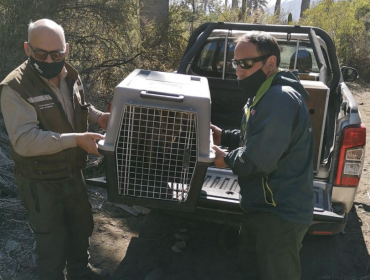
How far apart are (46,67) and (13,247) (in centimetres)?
168

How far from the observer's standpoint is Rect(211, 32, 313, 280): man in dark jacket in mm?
2211

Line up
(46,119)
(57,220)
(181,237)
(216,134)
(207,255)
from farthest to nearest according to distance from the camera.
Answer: (181,237) < (207,255) < (216,134) < (57,220) < (46,119)

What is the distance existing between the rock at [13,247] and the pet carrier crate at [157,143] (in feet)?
4.61

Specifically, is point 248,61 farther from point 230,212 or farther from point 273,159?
point 230,212

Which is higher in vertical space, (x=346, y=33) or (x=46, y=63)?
(x=46, y=63)

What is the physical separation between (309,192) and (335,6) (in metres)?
17.3

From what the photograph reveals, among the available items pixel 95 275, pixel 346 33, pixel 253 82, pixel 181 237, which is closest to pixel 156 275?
pixel 95 275

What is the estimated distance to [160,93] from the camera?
7.73ft

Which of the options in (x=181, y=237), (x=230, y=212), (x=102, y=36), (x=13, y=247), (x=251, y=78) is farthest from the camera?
(x=102, y=36)

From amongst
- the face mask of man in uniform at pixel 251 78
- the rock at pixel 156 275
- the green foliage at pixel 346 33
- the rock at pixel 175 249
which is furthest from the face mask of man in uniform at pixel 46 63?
the green foliage at pixel 346 33

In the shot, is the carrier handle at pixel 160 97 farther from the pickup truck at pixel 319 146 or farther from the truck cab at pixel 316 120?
the pickup truck at pixel 319 146

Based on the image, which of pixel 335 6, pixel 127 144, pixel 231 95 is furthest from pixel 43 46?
pixel 335 6

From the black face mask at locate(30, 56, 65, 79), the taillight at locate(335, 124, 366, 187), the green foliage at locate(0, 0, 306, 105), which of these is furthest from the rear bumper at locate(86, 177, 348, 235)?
the green foliage at locate(0, 0, 306, 105)

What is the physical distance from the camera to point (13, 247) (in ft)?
11.3
